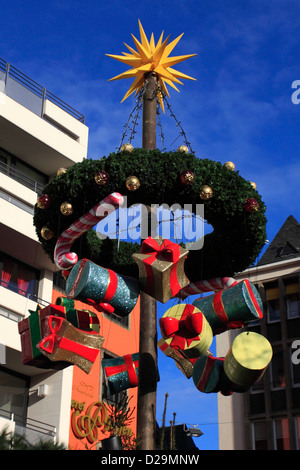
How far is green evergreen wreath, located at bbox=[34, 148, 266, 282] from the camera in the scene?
14.8 metres

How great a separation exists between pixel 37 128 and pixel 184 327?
12518 mm

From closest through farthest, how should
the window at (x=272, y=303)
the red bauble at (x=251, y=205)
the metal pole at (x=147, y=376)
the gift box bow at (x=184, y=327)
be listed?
1. the gift box bow at (x=184, y=327)
2. the metal pole at (x=147, y=376)
3. the red bauble at (x=251, y=205)
4. the window at (x=272, y=303)

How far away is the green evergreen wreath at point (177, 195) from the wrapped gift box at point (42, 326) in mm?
1370

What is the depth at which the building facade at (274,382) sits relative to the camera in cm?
2972

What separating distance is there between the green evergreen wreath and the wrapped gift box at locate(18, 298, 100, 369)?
1.37m

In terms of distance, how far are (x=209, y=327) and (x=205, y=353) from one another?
1.75 feet

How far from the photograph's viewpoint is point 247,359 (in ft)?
43.8

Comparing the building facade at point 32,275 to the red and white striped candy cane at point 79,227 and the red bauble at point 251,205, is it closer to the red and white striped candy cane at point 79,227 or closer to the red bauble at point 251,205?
the red and white striped candy cane at point 79,227

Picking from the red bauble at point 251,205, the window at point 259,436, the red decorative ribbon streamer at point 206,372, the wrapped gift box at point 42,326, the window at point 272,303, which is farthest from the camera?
the window at point 272,303

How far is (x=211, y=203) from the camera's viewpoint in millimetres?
A: 14930

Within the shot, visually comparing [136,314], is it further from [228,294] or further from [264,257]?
[228,294]

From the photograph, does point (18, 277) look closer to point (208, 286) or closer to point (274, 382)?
point (208, 286)

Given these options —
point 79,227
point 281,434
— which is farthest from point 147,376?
point 281,434

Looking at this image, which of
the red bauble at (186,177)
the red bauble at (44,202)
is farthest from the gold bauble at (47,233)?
the red bauble at (186,177)
